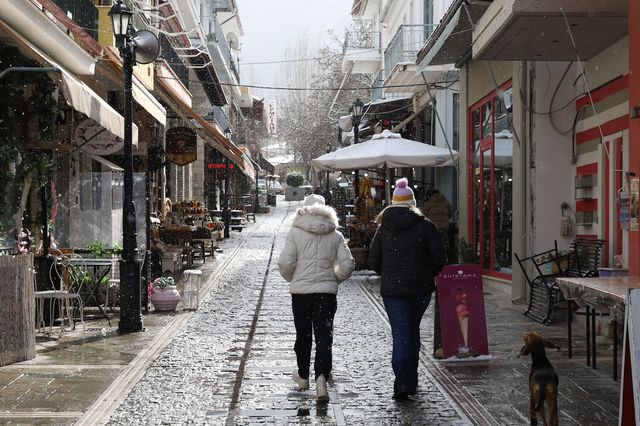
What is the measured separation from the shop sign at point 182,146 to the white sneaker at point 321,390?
16572mm

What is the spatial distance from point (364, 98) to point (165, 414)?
45501mm

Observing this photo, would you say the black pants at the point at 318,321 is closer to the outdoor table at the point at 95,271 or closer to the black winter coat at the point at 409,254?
the black winter coat at the point at 409,254

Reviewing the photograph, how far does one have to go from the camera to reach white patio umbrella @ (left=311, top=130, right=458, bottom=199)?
63.4 ft

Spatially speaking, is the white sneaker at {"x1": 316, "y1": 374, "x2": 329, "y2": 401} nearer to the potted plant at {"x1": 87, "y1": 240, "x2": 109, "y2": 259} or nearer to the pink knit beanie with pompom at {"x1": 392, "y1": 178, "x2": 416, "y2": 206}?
the pink knit beanie with pompom at {"x1": 392, "y1": 178, "x2": 416, "y2": 206}

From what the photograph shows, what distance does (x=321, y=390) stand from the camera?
7801 mm

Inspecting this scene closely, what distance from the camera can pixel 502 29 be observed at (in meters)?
11.3

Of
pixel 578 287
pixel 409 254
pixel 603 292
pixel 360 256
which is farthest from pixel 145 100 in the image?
pixel 603 292

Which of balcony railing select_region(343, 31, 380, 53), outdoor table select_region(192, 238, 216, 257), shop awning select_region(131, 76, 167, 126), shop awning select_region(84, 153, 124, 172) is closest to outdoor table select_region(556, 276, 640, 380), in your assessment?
shop awning select_region(131, 76, 167, 126)

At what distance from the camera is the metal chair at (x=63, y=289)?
37.1ft

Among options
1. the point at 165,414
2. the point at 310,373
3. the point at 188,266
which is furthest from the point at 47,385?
the point at 188,266

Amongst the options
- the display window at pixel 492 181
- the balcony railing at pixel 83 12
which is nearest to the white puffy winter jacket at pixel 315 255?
the display window at pixel 492 181

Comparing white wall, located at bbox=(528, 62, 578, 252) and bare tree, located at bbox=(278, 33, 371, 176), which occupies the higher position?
bare tree, located at bbox=(278, 33, 371, 176)

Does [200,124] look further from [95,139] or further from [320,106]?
[320,106]

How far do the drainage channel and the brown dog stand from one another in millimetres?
679
